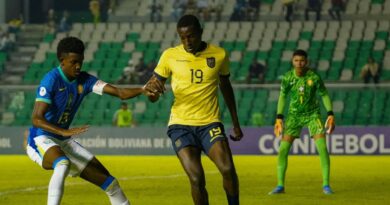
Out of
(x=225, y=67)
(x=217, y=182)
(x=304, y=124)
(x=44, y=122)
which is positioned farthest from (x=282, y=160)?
(x=44, y=122)

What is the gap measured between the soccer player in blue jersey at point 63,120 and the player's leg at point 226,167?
0.90 m

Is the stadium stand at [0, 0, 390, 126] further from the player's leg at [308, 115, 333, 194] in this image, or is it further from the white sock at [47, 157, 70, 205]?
the white sock at [47, 157, 70, 205]

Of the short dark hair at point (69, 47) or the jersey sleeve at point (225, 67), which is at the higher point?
the short dark hair at point (69, 47)

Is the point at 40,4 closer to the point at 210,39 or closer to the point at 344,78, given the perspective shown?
the point at 210,39

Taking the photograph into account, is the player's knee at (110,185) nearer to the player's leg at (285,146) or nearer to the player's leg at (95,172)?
the player's leg at (95,172)

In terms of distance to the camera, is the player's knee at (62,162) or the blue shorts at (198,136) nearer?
the player's knee at (62,162)

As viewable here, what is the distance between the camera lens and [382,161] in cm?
2692

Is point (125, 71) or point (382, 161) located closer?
point (382, 161)

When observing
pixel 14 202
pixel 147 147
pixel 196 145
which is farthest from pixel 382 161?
pixel 196 145

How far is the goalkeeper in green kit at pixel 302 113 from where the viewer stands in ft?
55.8

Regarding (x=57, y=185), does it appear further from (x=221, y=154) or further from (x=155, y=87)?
(x=221, y=154)

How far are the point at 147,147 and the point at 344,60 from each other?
885 centimetres

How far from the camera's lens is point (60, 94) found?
11.4 meters

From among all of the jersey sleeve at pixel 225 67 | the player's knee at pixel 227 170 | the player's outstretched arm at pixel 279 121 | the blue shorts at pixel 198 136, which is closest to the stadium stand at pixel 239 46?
the player's outstretched arm at pixel 279 121
